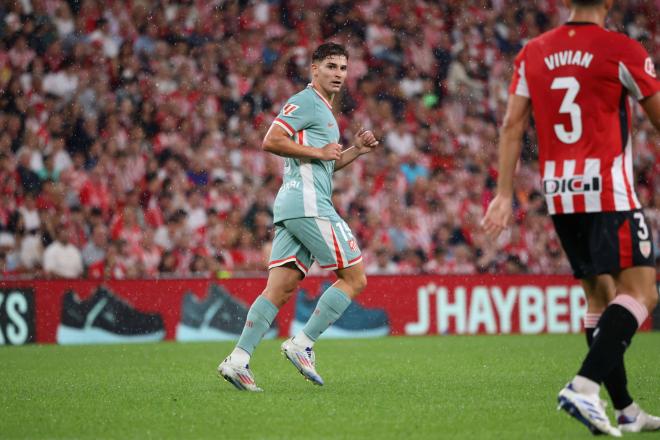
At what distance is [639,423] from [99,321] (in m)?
9.89

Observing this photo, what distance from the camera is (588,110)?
5.25 metres

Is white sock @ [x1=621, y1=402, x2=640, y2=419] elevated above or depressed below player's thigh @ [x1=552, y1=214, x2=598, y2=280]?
below

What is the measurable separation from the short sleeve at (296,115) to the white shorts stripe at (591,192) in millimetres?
2836

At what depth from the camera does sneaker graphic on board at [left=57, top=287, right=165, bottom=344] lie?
14.1 metres

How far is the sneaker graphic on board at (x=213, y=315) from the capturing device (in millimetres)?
14531

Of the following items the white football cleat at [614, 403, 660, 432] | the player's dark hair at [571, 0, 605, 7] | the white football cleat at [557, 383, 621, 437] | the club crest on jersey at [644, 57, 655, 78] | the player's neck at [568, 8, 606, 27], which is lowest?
the white football cleat at [614, 403, 660, 432]

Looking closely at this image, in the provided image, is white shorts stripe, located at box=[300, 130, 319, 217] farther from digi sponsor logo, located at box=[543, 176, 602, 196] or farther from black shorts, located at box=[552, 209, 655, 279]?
black shorts, located at box=[552, 209, 655, 279]

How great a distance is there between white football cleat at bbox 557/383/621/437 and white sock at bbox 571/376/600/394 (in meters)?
0.02

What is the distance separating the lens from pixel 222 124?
17.3 metres

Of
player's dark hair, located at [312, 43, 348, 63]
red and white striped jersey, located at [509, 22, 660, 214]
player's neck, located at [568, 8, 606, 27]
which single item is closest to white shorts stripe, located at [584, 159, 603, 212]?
red and white striped jersey, located at [509, 22, 660, 214]

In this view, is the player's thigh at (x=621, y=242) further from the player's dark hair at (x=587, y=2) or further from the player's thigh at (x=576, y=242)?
the player's dark hair at (x=587, y=2)

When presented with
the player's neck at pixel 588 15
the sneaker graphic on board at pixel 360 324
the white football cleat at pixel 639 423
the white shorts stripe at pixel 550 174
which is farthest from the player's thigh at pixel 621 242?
the sneaker graphic on board at pixel 360 324

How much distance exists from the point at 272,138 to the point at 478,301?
8.34 metres

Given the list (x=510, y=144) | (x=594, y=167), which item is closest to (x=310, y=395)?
(x=510, y=144)
